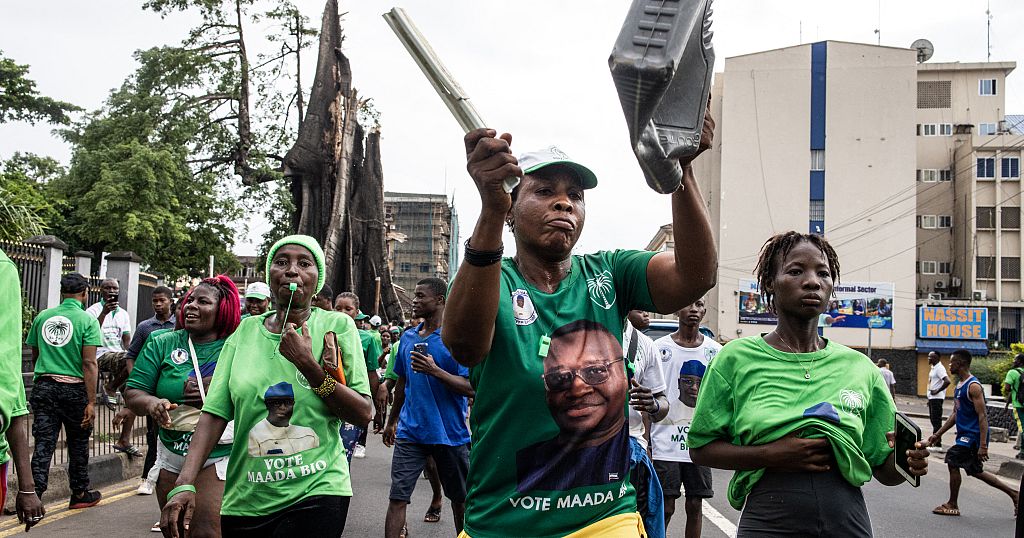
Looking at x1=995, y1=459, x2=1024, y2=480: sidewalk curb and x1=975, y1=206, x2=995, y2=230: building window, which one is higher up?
x1=975, y1=206, x2=995, y2=230: building window

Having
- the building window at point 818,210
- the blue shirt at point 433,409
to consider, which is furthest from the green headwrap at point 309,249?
the building window at point 818,210

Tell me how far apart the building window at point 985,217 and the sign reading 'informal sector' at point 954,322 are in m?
8.99

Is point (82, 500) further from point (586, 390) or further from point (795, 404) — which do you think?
point (586, 390)

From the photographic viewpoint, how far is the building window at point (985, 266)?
53.5m

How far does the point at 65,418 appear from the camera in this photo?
8211mm

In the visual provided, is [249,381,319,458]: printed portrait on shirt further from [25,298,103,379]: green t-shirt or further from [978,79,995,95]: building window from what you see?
[978,79,995,95]: building window

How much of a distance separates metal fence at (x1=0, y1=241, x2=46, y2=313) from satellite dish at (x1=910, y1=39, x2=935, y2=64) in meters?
58.8

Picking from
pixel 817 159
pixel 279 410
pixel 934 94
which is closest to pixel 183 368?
pixel 279 410

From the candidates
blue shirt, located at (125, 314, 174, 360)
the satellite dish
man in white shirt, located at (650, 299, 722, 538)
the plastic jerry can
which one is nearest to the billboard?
the satellite dish

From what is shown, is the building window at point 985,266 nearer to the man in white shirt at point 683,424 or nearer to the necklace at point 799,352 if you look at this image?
the man in white shirt at point 683,424

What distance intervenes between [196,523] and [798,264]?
3033 mm

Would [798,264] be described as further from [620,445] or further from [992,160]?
[992,160]

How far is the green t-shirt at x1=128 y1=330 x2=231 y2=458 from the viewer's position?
5449 millimetres

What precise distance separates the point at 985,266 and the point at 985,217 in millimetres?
2988
